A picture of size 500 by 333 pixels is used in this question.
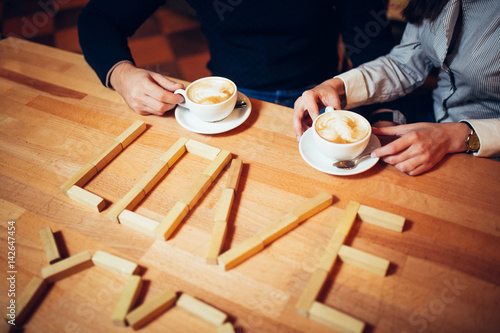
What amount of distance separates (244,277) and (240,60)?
3.57ft

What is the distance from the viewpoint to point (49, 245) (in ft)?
2.45

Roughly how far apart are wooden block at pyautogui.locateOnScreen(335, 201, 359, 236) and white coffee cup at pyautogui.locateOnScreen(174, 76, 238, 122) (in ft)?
1.57

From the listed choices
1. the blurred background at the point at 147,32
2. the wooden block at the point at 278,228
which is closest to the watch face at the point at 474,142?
the wooden block at the point at 278,228

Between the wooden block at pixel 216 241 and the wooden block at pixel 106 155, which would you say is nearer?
the wooden block at pixel 216 241

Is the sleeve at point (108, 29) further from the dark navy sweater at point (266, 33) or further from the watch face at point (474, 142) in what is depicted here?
the watch face at point (474, 142)

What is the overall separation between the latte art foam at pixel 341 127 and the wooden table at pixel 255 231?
114 mm

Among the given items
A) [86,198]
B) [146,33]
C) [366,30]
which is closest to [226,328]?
[86,198]

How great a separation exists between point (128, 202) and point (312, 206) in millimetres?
471

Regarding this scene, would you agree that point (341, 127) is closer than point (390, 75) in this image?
Yes

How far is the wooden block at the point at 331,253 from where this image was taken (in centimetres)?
70

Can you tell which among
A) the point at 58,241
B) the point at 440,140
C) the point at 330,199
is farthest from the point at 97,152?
the point at 440,140

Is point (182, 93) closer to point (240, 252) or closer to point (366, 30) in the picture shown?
point (240, 252)

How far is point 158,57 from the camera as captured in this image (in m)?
3.34

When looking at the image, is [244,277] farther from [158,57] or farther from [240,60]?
[158,57]
